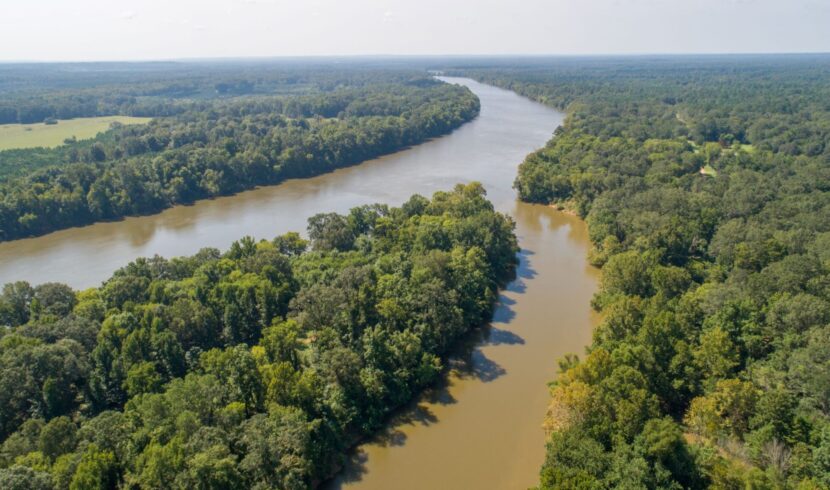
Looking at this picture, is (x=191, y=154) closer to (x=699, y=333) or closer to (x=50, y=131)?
(x=50, y=131)

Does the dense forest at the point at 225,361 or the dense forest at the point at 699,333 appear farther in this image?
the dense forest at the point at 225,361

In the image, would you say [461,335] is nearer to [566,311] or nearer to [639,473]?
[566,311]

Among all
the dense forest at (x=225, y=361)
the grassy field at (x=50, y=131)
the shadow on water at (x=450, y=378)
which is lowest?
the shadow on water at (x=450, y=378)

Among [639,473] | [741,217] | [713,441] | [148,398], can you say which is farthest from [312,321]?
[741,217]

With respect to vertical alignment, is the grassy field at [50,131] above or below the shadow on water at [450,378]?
above

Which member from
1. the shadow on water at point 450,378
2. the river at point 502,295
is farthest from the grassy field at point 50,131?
the shadow on water at point 450,378

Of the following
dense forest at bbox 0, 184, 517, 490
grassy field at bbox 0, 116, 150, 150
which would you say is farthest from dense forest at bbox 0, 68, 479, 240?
dense forest at bbox 0, 184, 517, 490

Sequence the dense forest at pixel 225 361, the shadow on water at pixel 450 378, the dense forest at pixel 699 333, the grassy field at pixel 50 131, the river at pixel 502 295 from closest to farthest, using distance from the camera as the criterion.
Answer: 1. the dense forest at pixel 699 333
2. the dense forest at pixel 225 361
3. the shadow on water at pixel 450 378
4. the river at pixel 502 295
5. the grassy field at pixel 50 131

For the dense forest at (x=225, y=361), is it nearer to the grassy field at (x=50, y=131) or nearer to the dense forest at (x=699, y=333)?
the dense forest at (x=699, y=333)

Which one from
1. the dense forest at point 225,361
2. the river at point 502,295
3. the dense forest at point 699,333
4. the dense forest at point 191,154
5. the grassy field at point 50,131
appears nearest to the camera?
the dense forest at point 699,333
